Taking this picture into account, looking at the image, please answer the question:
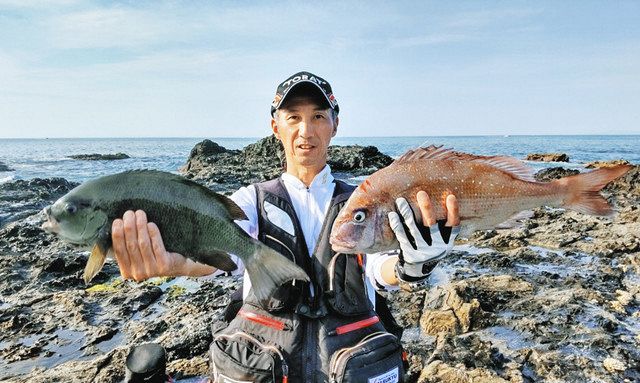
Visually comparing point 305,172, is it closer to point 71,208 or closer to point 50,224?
point 71,208

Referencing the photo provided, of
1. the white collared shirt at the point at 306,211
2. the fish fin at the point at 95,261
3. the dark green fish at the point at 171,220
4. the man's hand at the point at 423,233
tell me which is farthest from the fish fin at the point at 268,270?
the fish fin at the point at 95,261

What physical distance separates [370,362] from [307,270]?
0.78 m

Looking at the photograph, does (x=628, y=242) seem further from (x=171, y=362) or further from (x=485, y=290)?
(x=171, y=362)

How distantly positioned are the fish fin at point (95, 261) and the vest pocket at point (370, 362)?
1.58 m

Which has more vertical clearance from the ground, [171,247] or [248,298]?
[171,247]

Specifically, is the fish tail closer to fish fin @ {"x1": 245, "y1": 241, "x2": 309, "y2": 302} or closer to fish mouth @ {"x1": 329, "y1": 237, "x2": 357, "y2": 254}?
fish mouth @ {"x1": 329, "y1": 237, "x2": 357, "y2": 254}

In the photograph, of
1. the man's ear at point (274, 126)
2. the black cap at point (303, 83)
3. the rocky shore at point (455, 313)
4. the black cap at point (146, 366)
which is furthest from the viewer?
the rocky shore at point (455, 313)

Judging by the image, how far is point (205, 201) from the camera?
108 inches

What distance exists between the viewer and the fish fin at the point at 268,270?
2.73 meters

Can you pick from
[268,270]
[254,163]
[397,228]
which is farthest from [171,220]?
[254,163]

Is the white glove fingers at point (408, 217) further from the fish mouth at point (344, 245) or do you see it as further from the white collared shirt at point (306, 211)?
the white collared shirt at point (306, 211)

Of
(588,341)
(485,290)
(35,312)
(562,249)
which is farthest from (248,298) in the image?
(562,249)

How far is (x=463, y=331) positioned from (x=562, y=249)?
4.83m

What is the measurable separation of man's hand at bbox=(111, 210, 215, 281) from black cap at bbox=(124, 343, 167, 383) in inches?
57.4
